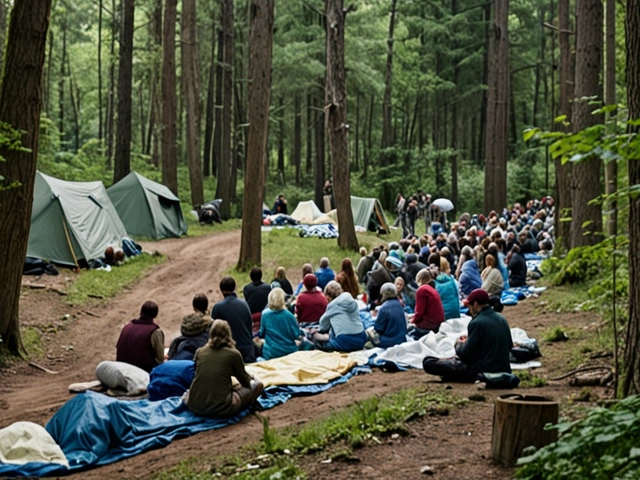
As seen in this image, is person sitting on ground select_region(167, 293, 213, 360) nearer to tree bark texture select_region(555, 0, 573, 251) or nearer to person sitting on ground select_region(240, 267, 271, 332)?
person sitting on ground select_region(240, 267, 271, 332)

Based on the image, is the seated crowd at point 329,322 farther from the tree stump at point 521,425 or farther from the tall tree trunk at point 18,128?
the tree stump at point 521,425

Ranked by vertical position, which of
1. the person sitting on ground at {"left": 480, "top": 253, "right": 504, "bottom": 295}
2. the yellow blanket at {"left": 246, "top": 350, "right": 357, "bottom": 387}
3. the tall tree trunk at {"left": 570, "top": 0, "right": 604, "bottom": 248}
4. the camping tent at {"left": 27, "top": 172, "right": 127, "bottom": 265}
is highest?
the tall tree trunk at {"left": 570, "top": 0, "right": 604, "bottom": 248}

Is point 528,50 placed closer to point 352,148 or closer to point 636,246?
point 352,148

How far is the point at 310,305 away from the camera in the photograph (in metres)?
12.1

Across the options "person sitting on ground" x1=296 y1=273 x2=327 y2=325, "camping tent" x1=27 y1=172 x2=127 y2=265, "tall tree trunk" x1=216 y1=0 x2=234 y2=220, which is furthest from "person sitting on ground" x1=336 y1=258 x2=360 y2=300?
"tall tree trunk" x1=216 y1=0 x2=234 y2=220

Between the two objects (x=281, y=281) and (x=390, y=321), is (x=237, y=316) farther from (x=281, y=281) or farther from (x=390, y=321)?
(x=281, y=281)

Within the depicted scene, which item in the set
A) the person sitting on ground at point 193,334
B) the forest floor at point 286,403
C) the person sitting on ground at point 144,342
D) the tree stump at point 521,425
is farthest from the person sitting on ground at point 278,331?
the tree stump at point 521,425

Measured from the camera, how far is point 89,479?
250 inches

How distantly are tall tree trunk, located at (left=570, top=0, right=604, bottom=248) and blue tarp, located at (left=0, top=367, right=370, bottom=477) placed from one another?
31.6 feet

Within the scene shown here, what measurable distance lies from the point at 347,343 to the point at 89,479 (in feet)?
17.3

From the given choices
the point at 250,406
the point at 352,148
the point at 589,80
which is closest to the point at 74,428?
the point at 250,406

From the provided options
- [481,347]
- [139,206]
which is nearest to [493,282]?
[481,347]

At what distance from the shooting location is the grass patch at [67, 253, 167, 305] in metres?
14.8

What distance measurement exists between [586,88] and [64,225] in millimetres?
11338
